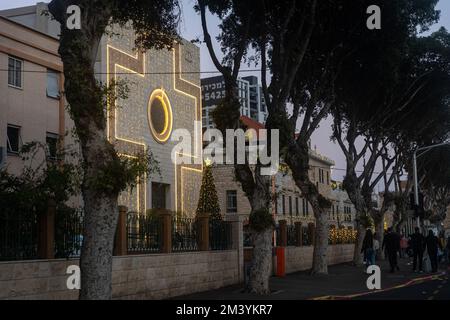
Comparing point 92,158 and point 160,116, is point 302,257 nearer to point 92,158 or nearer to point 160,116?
point 160,116

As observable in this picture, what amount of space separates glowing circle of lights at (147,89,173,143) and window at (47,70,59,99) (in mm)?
7085

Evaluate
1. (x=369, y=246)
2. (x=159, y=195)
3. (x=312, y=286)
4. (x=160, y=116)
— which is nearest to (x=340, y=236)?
(x=369, y=246)

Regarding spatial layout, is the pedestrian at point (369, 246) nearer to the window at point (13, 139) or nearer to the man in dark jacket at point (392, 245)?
the man in dark jacket at point (392, 245)

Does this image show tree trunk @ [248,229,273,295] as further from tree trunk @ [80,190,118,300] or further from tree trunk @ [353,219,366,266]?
tree trunk @ [353,219,366,266]

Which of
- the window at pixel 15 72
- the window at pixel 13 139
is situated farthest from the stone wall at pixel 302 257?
the window at pixel 15 72

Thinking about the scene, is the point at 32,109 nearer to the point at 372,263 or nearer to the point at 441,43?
the point at 372,263

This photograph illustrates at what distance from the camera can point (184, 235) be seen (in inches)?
705

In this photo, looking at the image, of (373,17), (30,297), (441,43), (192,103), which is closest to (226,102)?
(373,17)

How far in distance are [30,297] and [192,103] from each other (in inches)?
1195

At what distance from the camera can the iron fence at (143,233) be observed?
15.4 meters

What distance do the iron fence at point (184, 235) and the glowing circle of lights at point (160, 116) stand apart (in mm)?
18890

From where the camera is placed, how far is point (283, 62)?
18.1m

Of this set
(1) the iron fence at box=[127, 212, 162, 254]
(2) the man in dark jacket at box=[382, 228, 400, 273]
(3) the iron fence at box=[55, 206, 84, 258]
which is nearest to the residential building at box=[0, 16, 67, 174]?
(1) the iron fence at box=[127, 212, 162, 254]
